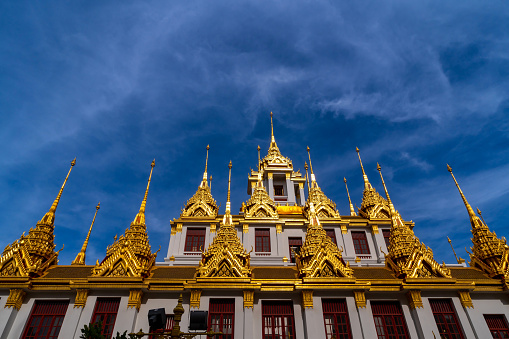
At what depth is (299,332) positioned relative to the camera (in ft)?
55.3

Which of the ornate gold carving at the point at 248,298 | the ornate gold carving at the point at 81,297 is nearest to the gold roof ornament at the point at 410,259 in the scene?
the ornate gold carving at the point at 248,298

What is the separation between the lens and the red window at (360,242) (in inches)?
1098

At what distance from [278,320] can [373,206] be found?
17.2 meters

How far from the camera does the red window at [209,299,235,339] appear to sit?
55.2 feet

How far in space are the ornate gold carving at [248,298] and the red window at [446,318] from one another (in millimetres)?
9916

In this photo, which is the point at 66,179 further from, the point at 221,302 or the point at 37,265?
the point at 221,302

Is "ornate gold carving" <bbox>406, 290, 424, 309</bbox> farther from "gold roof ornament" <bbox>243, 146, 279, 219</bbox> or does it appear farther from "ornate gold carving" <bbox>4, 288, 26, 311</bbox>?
"ornate gold carving" <bbox>4, 288, 26, 311</bbox>

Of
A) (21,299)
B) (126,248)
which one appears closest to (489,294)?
(126,248)

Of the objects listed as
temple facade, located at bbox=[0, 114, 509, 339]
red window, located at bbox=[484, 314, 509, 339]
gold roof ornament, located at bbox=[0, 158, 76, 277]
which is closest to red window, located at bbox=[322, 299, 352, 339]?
temple facade, located at bbox=[0, 114, 509, 339]

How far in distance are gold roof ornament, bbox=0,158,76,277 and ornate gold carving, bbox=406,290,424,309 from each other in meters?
21.1

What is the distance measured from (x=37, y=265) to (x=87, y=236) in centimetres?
1351

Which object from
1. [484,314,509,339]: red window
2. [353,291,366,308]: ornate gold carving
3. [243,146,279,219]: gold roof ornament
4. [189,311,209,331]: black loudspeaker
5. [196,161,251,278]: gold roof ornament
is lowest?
[189,311,209,331]: black loudspeaker

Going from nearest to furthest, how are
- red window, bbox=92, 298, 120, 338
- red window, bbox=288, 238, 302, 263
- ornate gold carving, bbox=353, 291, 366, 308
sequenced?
red window, bbox=92, 298, 120, 338 < ornate gold carving, bbox=353, 291, 366, 308 < red window, bbox=288, 238, 302, 263

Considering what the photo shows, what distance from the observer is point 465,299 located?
18188 millimetres
